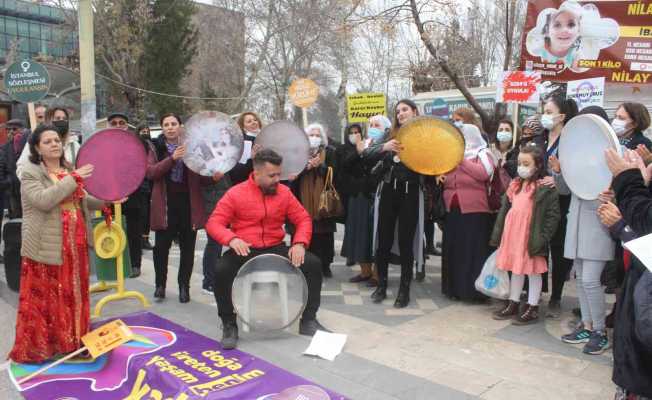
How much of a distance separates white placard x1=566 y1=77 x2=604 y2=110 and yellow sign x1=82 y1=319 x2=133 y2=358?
5.08 meters

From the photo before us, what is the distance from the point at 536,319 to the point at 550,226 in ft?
2.80

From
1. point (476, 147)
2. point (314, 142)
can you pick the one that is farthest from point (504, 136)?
point (314, 142)

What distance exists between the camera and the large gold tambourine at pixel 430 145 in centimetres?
452

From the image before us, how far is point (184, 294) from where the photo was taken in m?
5.24

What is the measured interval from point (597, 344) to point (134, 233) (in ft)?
16.3

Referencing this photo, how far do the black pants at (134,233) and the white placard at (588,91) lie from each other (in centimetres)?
512

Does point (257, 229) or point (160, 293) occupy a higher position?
point (257, 229)

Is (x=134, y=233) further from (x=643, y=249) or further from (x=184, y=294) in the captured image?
(x=643, y=249)

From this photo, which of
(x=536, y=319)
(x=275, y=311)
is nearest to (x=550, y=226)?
(x=536, y=319)

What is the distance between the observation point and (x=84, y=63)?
5.69 metres

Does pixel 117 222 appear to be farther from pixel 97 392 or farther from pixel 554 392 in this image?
pixel 554 392

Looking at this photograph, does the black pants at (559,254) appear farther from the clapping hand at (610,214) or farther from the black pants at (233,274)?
the black pants at (233,274)

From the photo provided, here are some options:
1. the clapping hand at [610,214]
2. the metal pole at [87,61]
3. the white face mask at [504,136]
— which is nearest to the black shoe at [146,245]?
the metal pole at [87,61]

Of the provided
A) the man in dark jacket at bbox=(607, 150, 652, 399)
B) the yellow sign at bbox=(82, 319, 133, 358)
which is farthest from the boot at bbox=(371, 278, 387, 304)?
the man in dark jacket at bbox=(607, 150, 652, 399)
